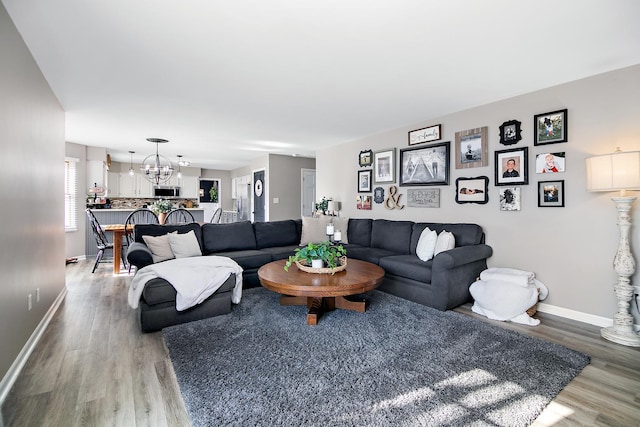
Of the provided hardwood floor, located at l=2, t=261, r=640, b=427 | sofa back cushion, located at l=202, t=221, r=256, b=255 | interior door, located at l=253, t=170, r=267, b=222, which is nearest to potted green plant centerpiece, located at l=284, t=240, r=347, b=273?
hardwood floor, located at l=2, t=261, r=640, b=427

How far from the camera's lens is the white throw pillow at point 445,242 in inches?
144

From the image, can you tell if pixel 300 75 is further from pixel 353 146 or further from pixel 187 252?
pixel 353 146

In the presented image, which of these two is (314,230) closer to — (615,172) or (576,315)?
(576,315)

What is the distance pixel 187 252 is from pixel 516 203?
4.08 meters

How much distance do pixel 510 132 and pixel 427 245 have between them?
5.42 ft

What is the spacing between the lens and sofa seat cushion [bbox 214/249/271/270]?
409 centimetres

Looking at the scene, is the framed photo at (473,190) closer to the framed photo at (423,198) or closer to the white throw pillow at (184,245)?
the framed photo at (423,198)

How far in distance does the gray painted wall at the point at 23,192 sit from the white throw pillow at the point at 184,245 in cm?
119

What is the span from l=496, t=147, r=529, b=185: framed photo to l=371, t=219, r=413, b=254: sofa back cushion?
53.3 inches

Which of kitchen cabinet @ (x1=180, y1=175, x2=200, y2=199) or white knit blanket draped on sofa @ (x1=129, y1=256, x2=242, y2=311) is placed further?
kitchen cabinet @ (x1=180, y1=175, x2=200, y2=199)

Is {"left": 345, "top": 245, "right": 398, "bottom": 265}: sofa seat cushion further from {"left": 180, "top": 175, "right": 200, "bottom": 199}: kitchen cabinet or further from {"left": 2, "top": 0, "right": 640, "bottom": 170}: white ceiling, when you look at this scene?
{"left": 180, "top": 175, "right": 200, "bottom": 199}: kitchen cabinet

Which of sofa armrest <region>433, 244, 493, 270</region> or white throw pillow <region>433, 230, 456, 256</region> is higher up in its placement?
white throw pillow <region>433, 230, 456, 256</region>

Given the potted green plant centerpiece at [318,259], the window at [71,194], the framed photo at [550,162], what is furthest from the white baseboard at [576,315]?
the window at [71,194]

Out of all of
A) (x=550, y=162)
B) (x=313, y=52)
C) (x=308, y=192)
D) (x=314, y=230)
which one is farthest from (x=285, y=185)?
(x=550, y=162)
